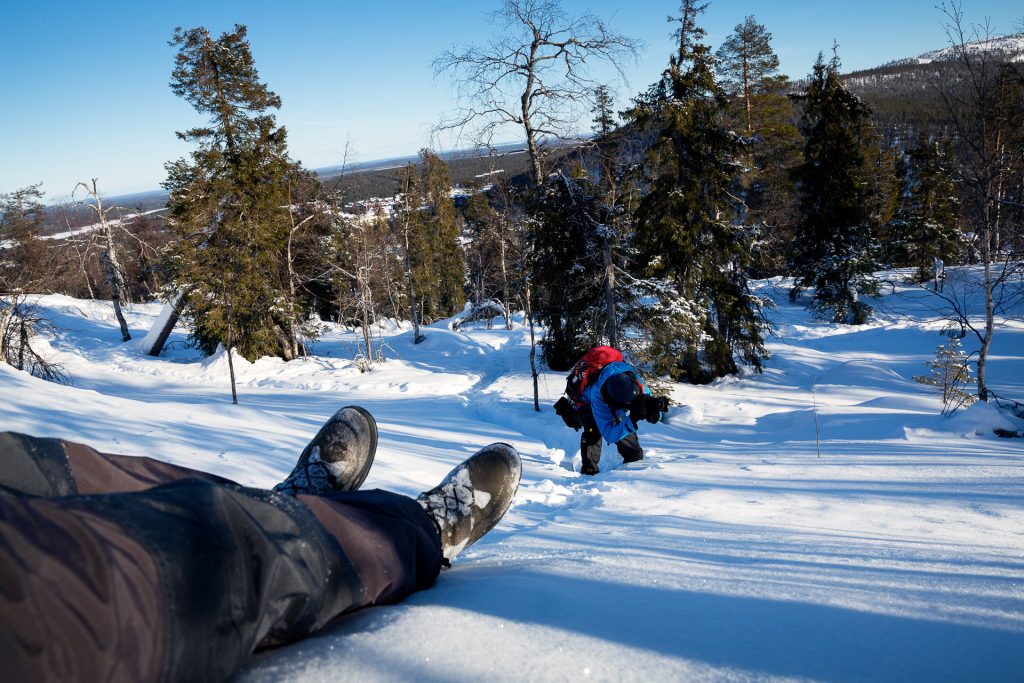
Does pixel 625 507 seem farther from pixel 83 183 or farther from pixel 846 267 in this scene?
pixel 83 183

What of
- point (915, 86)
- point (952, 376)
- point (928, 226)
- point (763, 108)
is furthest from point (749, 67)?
point (915, 86)

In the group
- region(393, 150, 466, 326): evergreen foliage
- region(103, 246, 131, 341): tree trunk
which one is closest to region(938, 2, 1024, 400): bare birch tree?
region(393, 150, 466, 326): evergreen foliage

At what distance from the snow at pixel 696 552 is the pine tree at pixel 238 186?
11.9 m

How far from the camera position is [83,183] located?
65.8 ft

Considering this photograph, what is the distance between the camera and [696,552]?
87.4 inches

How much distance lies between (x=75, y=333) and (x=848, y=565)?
94.9 ft

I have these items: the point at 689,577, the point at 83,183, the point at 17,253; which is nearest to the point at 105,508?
the point at 689,577

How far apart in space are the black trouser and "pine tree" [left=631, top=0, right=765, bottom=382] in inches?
319

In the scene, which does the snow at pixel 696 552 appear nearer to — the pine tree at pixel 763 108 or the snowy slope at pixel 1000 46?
the snowy slope at pixel 1000 46

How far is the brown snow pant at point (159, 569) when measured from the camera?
0.79 meters

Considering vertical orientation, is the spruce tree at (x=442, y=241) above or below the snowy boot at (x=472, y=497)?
above

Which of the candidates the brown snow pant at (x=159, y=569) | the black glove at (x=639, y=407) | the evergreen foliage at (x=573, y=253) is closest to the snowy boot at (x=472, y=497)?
the brown snow pant at (x=159, y=569)

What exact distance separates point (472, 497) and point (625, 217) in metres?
11.6

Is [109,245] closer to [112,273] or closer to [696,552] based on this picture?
[112,273]
